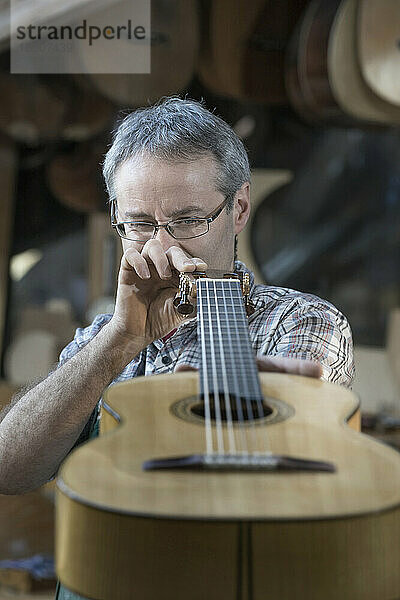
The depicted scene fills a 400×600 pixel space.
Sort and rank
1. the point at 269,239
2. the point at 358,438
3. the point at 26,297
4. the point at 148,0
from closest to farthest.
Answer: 1. the point at 358,438
2. the point at 148,0
3. the point at 269,239
4. the point at 26,297

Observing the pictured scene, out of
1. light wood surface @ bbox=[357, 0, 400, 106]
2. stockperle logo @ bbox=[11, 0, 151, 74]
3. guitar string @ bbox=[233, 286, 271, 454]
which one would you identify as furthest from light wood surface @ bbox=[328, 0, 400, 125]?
guitar string @ bbox=[233, 286, 271, 454]

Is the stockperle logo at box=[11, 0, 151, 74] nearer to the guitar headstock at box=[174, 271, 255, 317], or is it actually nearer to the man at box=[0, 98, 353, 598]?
the man at box=[0, 98, 353, 598]

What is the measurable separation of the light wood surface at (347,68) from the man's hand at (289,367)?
837mm

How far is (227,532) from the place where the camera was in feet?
0.90

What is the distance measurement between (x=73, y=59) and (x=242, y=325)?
869 millimetres

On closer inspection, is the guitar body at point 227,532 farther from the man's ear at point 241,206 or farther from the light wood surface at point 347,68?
Answer: the light wood surface at point 347,68

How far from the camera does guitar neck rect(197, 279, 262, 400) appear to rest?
0.36m

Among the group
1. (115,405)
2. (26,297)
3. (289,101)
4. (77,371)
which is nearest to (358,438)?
(115,405)

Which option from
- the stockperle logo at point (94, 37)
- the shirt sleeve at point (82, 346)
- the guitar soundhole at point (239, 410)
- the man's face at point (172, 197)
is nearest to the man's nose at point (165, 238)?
the man's face at point (172, 197)

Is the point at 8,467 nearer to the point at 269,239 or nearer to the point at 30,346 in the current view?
the point at 269,239

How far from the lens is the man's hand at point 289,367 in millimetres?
397

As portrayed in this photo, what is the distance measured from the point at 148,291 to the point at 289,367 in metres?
0.14

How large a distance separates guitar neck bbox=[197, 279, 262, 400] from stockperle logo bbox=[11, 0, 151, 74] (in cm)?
61

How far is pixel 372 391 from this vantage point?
1394 millimetres
